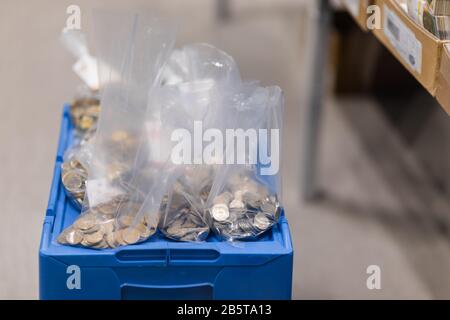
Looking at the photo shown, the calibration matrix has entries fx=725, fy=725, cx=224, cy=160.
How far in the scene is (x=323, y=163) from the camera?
7.50 ft

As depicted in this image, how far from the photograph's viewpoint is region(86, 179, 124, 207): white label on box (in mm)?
1185

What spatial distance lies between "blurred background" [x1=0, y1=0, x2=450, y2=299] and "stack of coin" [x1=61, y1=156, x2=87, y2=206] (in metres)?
0.56

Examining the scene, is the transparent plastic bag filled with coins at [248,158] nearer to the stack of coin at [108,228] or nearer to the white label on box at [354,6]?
the stack of coin at [108,228]

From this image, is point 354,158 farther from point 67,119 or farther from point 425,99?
point 67,119

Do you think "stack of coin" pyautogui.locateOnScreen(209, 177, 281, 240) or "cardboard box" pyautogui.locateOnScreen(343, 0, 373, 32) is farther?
"cardboard box" pyautogui.locateOnScreen(343, 0, 373, 32)

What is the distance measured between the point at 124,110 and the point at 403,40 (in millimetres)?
509

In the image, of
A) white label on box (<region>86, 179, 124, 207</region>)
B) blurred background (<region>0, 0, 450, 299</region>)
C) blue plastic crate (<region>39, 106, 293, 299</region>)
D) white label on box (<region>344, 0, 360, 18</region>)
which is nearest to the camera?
blue plastic crate (<region>39, 106, 293, 299</region>)

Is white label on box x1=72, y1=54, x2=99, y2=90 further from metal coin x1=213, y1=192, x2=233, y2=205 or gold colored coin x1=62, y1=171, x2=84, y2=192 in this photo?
metal coin x1=213, y1=192, x2=233, y2=205

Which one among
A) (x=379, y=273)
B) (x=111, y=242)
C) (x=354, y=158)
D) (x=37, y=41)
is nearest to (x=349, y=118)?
(x=354, y=158)

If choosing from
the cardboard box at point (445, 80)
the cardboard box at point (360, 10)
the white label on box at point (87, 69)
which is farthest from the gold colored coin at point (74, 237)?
the cardboard box at point (360, 10)

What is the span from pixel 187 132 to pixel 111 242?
216mm

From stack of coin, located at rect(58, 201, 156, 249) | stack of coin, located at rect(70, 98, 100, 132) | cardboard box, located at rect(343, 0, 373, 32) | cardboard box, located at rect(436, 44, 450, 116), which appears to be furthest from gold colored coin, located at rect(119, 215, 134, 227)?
cardboard box, located at rect(343, 0, 373, 32)

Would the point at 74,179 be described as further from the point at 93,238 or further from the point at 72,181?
the point at 93,238

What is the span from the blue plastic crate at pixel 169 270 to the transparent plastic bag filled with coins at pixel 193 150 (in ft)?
0.15
